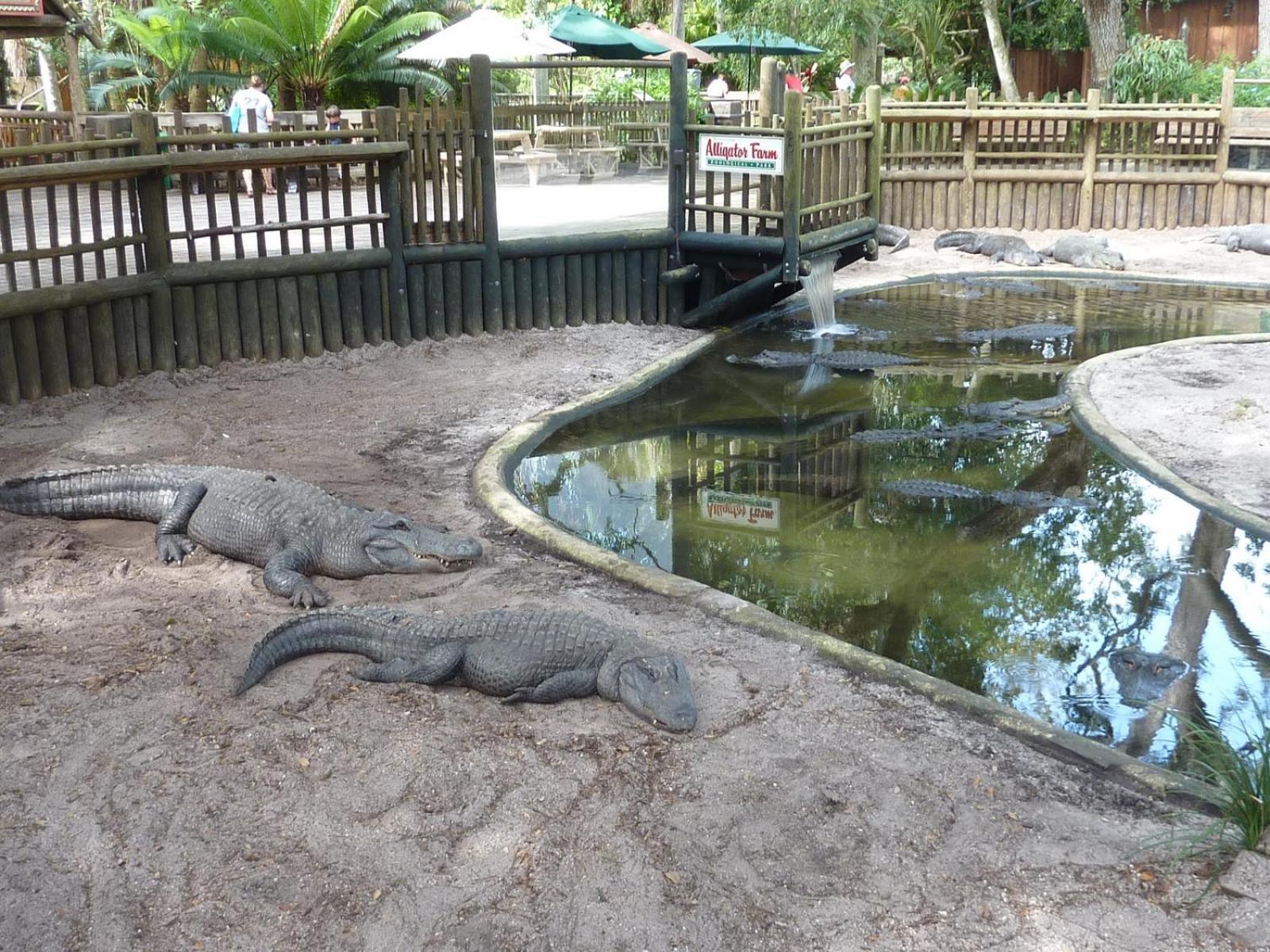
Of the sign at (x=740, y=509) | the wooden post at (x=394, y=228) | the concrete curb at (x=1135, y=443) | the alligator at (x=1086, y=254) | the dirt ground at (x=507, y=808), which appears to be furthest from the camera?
the alligator at (x=1086, y=254)

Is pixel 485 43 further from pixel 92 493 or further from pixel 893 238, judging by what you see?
pixel 92 493

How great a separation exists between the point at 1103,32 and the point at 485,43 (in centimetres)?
873

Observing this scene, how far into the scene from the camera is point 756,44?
2186 cm

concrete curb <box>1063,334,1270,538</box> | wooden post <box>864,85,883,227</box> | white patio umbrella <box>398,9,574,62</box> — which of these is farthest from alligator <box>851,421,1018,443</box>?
white patio umbrella <box>398,9,574,62</box>

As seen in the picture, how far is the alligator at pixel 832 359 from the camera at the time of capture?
29.9 feet

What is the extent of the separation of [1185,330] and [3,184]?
8498mm

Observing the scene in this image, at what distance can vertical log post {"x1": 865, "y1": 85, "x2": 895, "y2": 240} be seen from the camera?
11281 mm

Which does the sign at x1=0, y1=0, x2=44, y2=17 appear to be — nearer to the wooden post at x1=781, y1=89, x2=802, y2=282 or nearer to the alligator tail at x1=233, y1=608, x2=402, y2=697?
the wooden post at x1=781, y1=89, x2=802, y2=282

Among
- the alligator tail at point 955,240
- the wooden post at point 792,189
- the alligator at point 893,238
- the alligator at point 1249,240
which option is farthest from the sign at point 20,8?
the alligator at point 1249,240

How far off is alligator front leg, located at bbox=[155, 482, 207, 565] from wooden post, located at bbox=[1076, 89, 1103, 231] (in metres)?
11.9

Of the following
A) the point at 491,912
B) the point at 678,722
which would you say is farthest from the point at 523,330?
the point at 491,912

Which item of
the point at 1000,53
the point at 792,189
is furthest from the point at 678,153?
the point at 1000,53

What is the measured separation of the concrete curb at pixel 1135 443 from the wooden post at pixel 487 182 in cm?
407

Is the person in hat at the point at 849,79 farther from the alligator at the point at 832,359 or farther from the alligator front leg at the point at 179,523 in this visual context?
the alligator front leg at the point at 179,523
